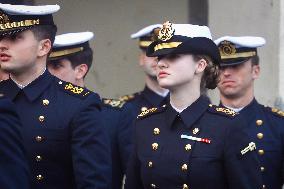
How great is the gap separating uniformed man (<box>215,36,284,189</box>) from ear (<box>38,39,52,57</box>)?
1675 mm

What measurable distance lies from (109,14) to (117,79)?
2.21ft

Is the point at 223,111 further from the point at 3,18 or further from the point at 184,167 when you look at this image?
the point at 3,18

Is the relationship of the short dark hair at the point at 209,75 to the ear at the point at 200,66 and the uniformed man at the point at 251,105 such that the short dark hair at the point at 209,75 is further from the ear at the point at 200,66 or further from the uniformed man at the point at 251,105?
the uniformed man at the point at 251,105

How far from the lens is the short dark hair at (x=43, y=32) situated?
17.7 feet

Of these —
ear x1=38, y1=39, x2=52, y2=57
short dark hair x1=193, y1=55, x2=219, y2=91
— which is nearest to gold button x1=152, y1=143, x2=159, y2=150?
short dark hair x1=193, y1=55, x2=219, y2=91

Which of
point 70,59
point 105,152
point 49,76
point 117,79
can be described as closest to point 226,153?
point 105,152

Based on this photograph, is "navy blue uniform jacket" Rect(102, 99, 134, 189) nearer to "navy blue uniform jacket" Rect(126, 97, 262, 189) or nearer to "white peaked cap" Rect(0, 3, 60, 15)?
"navy blue uniform jacket" Rect(126, 97, 262, 189)

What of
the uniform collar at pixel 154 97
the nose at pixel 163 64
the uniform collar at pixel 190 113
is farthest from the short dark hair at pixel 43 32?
the uniform collar at pixel 154 97

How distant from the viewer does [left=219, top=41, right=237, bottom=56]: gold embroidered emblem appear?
22.5ft

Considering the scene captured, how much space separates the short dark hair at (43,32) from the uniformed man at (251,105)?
162 cm

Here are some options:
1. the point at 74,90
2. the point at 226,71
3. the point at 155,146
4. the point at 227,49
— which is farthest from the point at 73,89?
the point at 227,49

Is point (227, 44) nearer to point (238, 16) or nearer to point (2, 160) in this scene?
point (238, 16)

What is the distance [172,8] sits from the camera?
9273 millimetres

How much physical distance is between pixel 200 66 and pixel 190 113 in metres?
0.28
